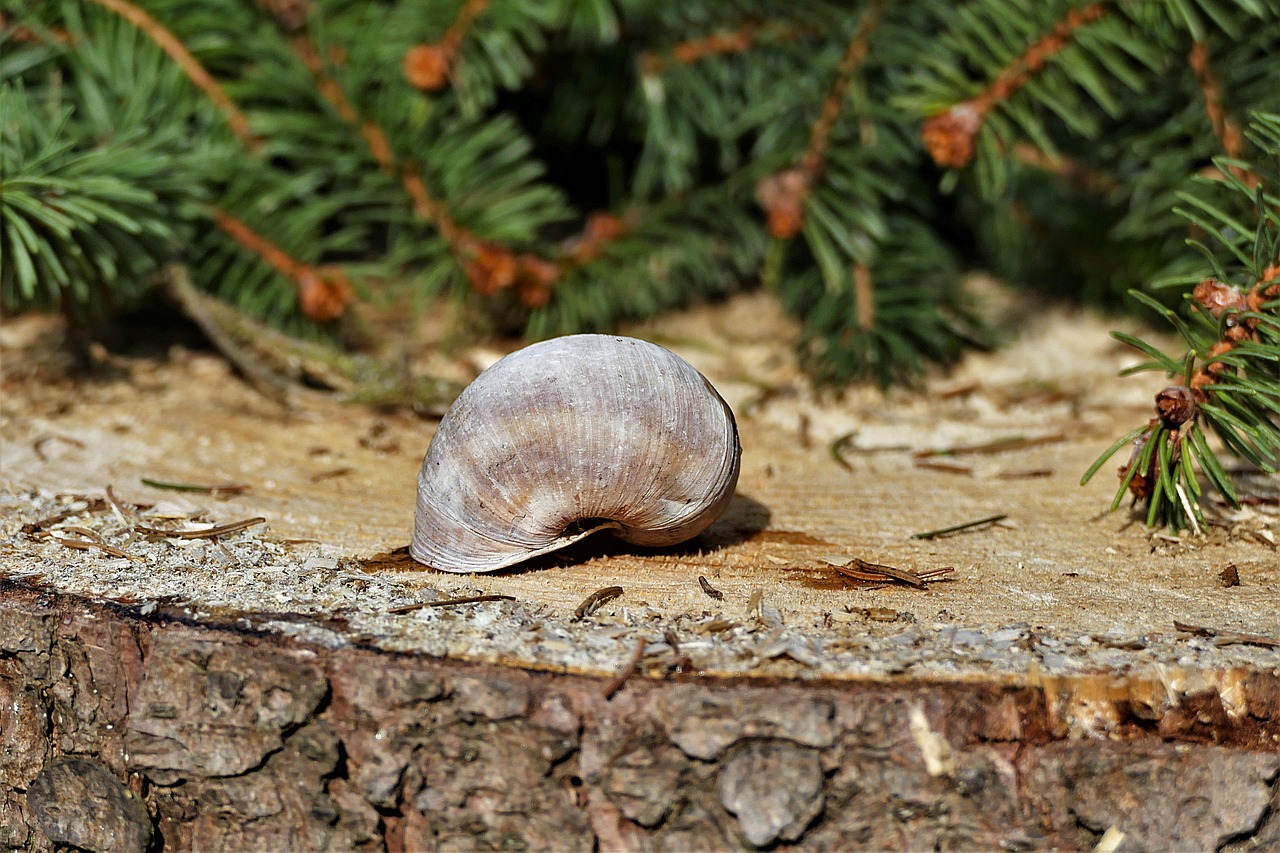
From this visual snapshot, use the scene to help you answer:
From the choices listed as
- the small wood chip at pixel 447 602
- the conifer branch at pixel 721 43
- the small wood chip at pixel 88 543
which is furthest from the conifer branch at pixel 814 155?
the small wood chip at pixel 88 543

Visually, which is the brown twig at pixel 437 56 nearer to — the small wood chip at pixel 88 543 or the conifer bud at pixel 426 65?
the conifer bud at pixel 426 65

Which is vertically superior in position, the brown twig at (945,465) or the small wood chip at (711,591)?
the brown twig at (945,465)

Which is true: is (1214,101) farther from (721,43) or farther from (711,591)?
(711,591)

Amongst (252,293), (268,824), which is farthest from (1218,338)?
(252,293)

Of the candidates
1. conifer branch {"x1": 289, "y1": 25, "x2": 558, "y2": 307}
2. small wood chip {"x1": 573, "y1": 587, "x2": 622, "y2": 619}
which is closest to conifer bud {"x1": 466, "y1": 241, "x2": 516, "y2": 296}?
conifer branch {"x1": 289, "y1": 25, "x2": 558, "y2": 307}

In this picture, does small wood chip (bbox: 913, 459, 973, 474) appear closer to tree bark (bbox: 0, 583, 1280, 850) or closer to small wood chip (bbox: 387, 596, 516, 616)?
tree bark (bbox: 0, 583, 1280, 850)

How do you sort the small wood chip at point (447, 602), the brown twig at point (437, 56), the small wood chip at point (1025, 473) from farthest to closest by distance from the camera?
the brown twig at point (437, 56) → the small wood chip at point (1025, 473) → the small wood chip at point (447, 602)

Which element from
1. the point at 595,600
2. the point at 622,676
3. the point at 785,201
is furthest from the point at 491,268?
the point at 622,676
